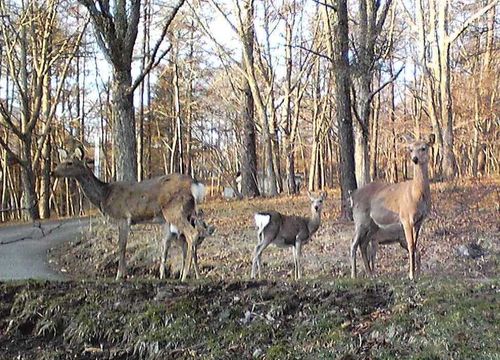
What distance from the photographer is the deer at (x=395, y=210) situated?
28.2 feet

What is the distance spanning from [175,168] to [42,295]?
32580 mm

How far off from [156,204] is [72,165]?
1530 millimetres

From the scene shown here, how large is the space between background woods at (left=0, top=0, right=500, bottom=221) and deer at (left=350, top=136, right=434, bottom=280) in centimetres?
486

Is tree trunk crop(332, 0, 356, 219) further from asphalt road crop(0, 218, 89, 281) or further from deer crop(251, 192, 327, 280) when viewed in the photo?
asphalt road crop(0, 218, 89, 281)

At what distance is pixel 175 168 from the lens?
39688mm

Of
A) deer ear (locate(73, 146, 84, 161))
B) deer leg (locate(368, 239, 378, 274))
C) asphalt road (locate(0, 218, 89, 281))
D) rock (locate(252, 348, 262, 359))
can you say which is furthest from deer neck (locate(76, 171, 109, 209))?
rock (locate(252, 348, 262, 359))

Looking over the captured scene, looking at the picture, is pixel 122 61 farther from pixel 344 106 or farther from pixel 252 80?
pixel 252 80

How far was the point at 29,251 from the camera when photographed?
16688 mm

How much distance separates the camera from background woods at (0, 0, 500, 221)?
48.9 ft

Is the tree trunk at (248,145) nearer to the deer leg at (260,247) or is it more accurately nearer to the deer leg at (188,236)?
the deer leg at (260,247)

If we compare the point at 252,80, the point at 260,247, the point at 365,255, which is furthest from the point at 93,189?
the point at 252,80

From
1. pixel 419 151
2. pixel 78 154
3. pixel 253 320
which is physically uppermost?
pixel 78 154

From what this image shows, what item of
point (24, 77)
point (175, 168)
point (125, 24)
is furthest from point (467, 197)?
point (175, 168)

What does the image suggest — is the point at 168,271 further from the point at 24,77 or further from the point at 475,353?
the point at 24,77
